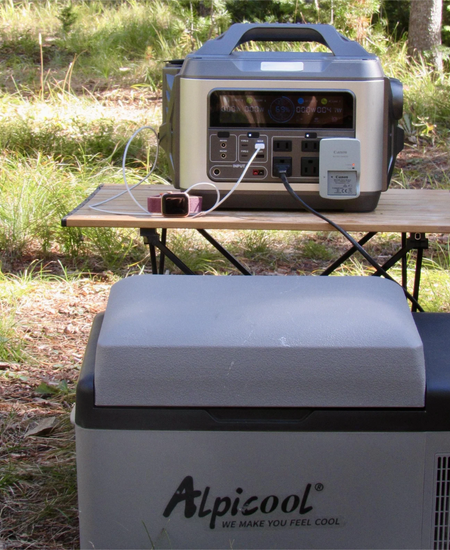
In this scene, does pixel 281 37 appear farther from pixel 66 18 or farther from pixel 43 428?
pixel 66 18

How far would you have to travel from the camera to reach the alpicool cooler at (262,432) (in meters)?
1.26

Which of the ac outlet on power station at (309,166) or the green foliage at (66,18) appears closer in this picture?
the ac outlet on power station at (309,166)

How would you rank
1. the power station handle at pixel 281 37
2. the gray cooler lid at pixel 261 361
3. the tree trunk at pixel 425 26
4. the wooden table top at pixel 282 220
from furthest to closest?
1. the tree trunk at pixel 425 26
2. the power station handle at pixel 281 37
3. the wooden table top at pixel 282 220
4. the gray cooler lid at pixel 261 361

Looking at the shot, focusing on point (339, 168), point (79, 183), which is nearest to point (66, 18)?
point (79, 183)

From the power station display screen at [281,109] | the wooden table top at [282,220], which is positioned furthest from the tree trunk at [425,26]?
the power station display screen at [281,109]

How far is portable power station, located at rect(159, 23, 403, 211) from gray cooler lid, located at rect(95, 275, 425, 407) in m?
0.83

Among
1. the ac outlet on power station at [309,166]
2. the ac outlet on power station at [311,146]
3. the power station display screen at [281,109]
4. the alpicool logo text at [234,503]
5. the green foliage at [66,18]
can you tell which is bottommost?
the alpicool logo text at [234,503]

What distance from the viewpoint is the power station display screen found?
2002 mm

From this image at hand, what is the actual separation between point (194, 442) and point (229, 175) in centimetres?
101

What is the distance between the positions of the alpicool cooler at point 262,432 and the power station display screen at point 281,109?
878 mm

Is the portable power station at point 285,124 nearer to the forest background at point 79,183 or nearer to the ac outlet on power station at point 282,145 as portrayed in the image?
the ac outlet on power station at point 282,145

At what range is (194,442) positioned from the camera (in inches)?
50.6

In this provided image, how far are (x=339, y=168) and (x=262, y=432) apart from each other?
3.27ft

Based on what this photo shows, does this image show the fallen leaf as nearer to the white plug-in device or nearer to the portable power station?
the portable power station
